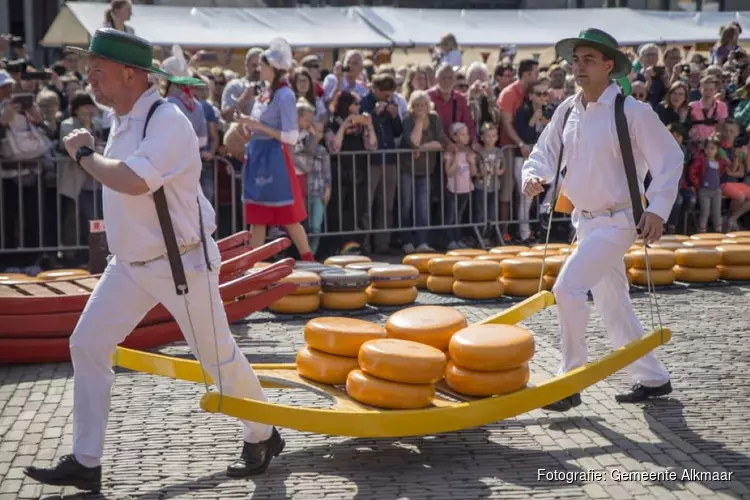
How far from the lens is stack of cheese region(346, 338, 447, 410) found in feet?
19.2

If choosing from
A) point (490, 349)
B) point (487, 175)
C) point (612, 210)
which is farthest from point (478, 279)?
point (490, 349)

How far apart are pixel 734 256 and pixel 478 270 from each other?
2928 mm

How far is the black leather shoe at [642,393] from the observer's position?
23.7ft

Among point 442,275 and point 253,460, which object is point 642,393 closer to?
point 253,460

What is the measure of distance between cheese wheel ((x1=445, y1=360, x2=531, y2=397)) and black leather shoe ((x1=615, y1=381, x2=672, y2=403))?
130 centimetres

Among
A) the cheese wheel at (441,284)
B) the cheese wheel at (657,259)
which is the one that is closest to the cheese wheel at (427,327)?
the cheese wheel at (441,284)

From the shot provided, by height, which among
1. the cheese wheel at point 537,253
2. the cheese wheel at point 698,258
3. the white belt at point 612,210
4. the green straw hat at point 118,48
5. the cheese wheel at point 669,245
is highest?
the green straw hat at point 118,48

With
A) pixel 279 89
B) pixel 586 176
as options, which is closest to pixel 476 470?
pixel 586 176

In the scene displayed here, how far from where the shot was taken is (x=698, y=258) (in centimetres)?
1188

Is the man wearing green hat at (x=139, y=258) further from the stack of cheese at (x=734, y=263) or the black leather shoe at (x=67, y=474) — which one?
the stack of cheese at (x=734, y=263)

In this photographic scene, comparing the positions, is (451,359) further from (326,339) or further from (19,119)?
(19,119)

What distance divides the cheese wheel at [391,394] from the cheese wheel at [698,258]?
21.5ft

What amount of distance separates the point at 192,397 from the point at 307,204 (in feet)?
19.0

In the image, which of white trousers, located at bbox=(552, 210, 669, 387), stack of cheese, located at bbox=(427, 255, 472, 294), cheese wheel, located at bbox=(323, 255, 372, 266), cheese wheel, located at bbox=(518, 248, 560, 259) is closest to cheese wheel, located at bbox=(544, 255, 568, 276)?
cheese wheel, located at bbox=(518, 248, 560, 259)
